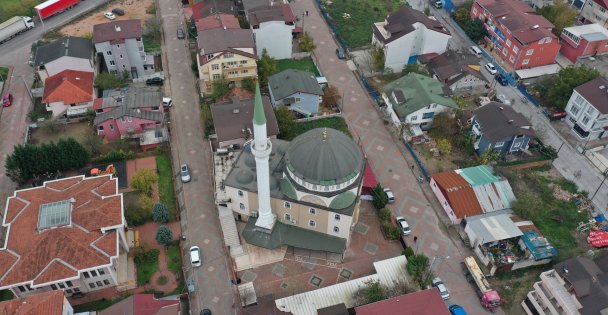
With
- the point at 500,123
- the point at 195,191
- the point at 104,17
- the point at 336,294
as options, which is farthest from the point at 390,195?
the point at 104,17

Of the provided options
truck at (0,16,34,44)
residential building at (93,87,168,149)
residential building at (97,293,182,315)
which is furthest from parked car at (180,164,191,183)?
truck at (0,16,34,44)

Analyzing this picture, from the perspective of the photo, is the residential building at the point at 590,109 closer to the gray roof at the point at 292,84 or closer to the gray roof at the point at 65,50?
the gray roof at the point at 292,84

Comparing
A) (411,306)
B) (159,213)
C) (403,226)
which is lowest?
(403,226)

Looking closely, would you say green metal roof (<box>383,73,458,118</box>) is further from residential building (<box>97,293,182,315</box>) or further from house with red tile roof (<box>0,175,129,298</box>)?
residential building (<box>97,293,182,315</box>)

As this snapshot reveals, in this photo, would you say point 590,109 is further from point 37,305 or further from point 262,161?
point 37,305

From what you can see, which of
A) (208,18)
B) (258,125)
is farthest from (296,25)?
(258,125)

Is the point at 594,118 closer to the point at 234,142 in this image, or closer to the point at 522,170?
the point at 522,170

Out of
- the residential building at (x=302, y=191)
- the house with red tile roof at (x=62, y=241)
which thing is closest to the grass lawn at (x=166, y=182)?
the house with red tile roof at (x=62, y=241)
